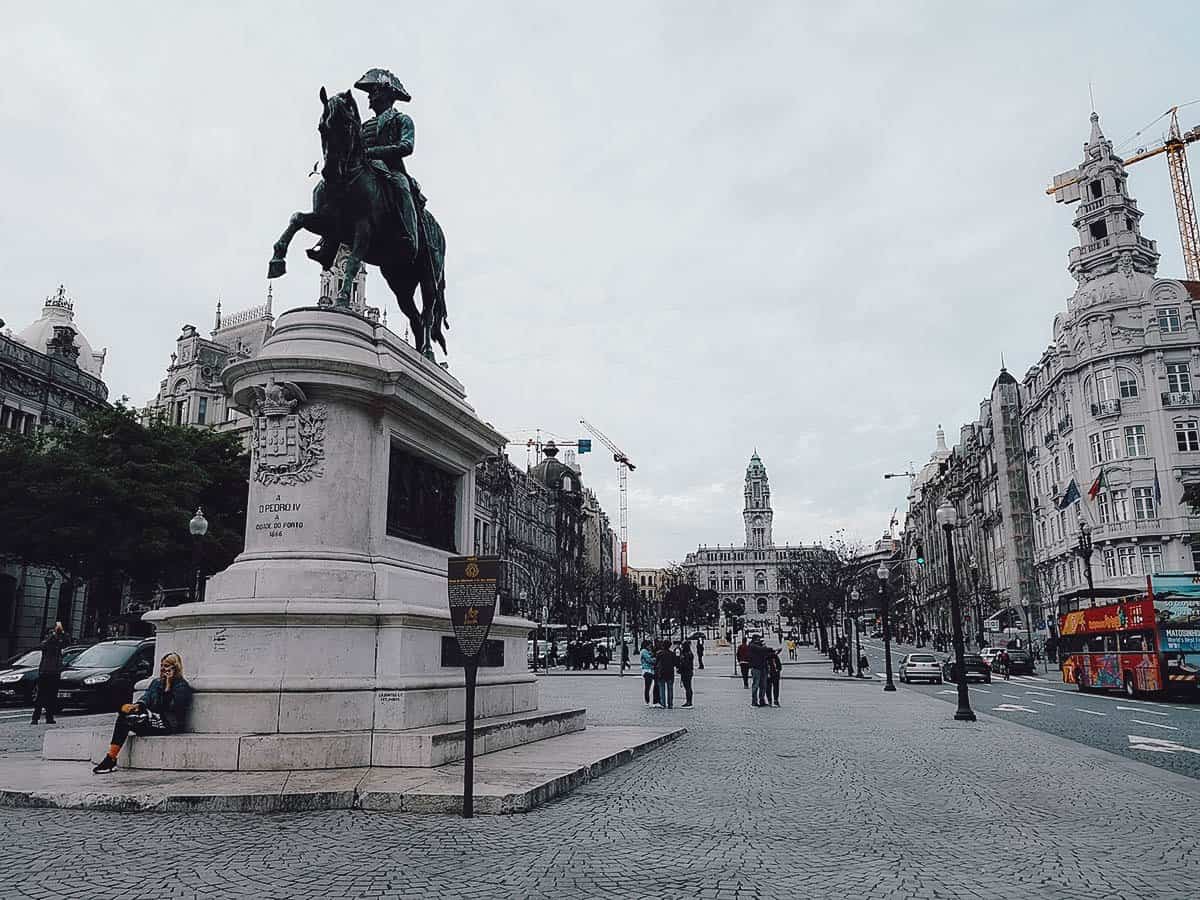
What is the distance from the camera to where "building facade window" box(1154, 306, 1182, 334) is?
186 ft

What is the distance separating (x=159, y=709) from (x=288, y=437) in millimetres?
3332

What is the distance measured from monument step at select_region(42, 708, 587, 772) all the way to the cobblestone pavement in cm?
147

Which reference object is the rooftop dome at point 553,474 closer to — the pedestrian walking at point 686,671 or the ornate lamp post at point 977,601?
the ornate lamp post at point 977,601

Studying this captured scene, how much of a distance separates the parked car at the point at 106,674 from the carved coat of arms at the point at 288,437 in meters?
10.6

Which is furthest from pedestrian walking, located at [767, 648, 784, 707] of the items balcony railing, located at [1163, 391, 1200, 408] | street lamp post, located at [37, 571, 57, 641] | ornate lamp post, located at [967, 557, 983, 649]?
ornate lamp post, located at [967, 557, 983, 649]

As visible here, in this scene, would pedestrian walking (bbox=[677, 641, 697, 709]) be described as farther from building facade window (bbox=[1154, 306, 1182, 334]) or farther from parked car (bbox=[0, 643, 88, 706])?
building facade window (bbox=[1154, 306, 1182, 334])

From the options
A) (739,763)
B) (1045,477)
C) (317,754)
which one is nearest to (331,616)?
(317,754)

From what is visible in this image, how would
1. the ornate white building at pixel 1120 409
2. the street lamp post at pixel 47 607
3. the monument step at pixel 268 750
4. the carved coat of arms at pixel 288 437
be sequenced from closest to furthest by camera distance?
1. the monument step at pixel 268 750
2. the carved coat of arms at pixel 288 437
3. the street lamp post at pixel 47 607
4. the ornate white building at pixel 1120 409

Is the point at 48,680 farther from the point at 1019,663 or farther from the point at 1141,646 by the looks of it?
the point at 1019,663

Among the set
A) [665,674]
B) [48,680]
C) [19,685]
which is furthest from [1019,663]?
[48,680]

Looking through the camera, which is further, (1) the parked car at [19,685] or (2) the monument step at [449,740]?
(1) the parked car at [19,685]

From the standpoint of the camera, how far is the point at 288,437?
36.7 feet

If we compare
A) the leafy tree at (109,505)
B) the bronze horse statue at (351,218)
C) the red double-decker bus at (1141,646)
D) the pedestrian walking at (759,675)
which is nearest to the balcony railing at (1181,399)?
the red double-decker bus at (1141,646)

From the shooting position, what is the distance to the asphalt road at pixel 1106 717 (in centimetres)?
1456
